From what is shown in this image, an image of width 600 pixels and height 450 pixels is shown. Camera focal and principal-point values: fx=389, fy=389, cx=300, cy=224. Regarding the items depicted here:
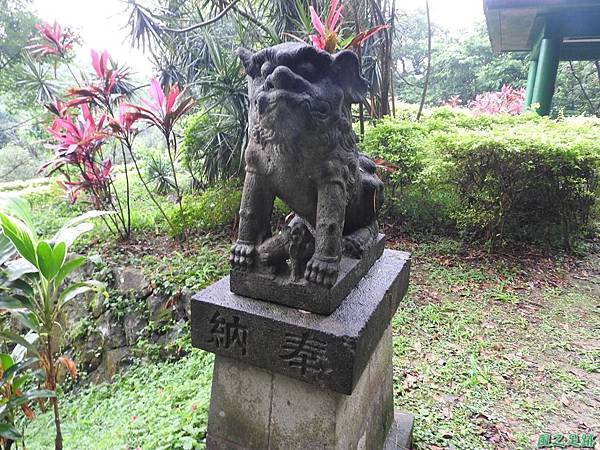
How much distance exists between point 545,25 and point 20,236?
669 centimetres

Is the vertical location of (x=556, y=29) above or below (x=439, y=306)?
above

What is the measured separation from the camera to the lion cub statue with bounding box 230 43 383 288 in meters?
1.23

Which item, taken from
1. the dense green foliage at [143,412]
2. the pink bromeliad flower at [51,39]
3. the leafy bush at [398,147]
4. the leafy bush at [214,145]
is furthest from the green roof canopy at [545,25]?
the pink bromeliad flower at [51,39]

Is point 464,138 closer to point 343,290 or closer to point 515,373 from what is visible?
point 515,373

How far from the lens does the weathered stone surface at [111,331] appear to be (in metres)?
3.73

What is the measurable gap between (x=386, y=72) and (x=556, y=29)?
238 centimetres

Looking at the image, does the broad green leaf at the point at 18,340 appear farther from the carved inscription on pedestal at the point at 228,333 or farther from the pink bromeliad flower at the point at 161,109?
the pink bromeliad flower at the point at 161,109

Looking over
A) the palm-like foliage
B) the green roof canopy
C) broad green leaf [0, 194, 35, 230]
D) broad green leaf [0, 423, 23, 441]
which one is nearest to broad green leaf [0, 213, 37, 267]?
the palm-like foliage

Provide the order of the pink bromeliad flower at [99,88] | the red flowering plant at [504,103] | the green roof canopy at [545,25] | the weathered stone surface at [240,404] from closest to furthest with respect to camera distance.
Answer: the weathered stone surface at [240,404] → the pink bromeliad flower at [99,88] → the green roof canopy at [545,25] → the red flowering plant at [504,103]

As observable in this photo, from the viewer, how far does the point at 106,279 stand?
13.5ft

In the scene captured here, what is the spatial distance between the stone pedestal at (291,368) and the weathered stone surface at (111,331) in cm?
256

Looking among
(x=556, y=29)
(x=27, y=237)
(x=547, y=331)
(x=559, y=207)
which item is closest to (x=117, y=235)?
(x=27, y=237)

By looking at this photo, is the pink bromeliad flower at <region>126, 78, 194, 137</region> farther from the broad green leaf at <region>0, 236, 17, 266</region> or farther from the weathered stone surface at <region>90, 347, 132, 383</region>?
the broad green leaf at <region>0, 236, 17, 266</region>

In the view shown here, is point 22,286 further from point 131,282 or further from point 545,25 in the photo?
point 545,25
